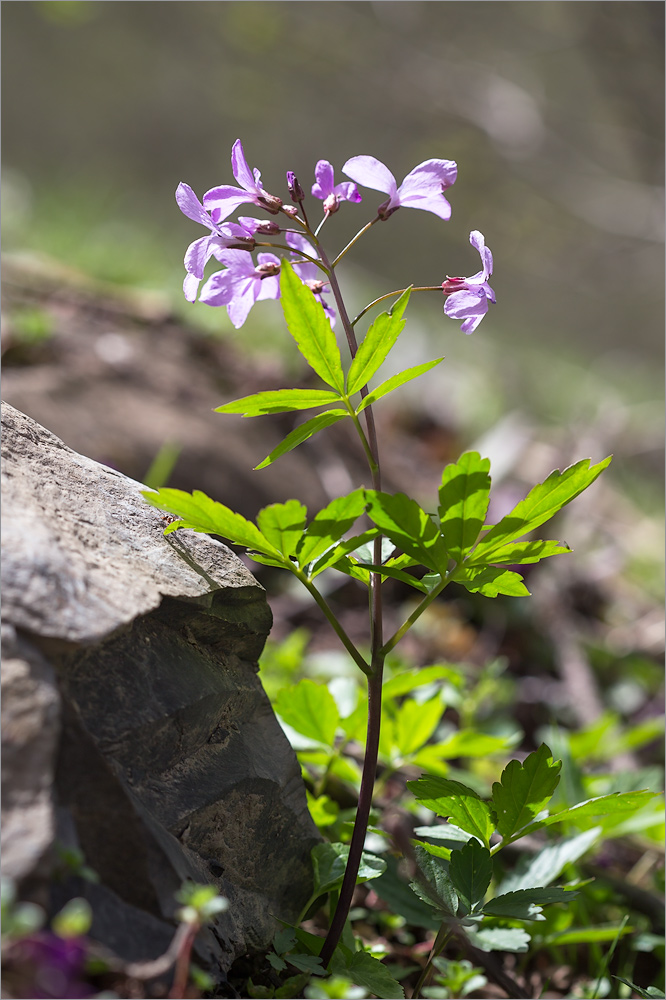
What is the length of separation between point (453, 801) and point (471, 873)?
0.08 meters

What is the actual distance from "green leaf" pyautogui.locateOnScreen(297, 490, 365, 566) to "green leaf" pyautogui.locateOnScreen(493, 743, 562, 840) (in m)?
0.28

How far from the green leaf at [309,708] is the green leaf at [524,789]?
0.77 feet

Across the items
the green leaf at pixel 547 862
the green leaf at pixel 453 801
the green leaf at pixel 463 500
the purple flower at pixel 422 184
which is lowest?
the green leaf at pixel 547 862

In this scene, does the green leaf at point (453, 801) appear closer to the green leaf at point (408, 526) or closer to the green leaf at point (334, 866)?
the green leaf at point (334, 866)

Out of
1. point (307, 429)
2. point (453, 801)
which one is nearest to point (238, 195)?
point (307, 429)

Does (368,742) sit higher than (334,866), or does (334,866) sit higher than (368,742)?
(368,742)

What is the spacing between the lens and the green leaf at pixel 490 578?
2.04 ft

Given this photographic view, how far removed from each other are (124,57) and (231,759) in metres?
12.1

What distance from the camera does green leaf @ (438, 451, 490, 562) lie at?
1.98ft

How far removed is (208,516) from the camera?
23.5 inches

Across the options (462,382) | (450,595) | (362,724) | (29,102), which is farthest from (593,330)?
(362,724)

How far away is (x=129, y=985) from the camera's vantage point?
1.46 ft

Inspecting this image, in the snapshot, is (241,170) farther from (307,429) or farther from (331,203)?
(307,429)

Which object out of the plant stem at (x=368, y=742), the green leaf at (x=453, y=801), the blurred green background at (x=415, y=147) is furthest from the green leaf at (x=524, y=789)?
the blurred green background at (x=415, y=147)
